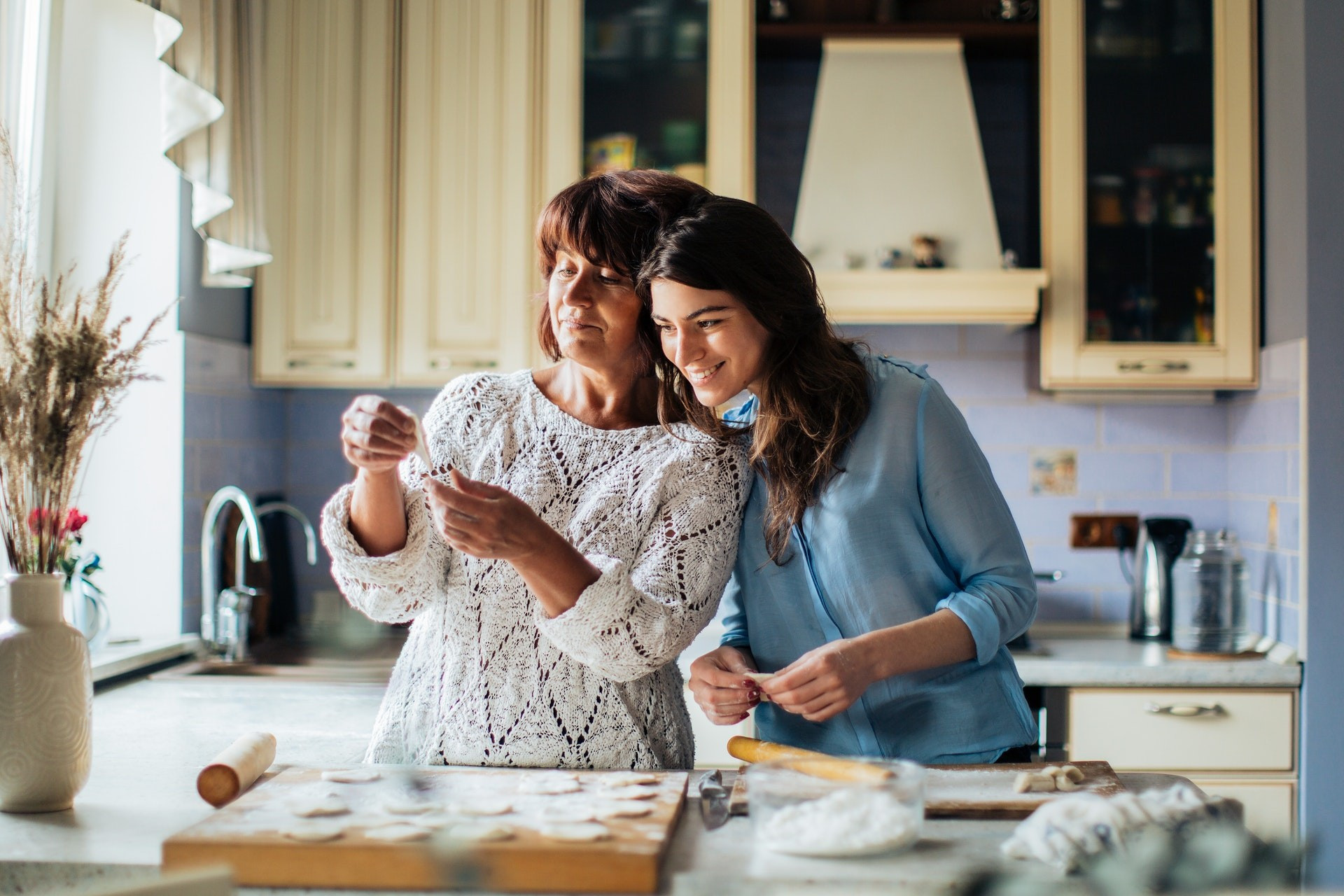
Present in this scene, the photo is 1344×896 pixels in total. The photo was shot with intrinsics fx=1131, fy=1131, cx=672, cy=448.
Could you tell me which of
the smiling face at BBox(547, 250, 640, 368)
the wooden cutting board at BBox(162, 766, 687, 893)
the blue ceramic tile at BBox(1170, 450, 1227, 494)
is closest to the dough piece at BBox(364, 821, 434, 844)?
the wooden cutting board at BBox(162, 766, 687, 893)

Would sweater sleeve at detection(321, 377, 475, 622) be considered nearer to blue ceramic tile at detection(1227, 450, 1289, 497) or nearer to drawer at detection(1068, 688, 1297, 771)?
drawer at detection(1068, 688, 1297, 771)

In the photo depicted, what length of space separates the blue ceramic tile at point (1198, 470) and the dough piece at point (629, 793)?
217 centimetres

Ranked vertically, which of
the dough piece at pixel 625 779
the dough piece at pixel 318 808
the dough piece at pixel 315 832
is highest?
the dough piece at pixel 315 832

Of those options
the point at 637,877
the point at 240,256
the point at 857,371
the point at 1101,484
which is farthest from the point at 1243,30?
the point at 637,877

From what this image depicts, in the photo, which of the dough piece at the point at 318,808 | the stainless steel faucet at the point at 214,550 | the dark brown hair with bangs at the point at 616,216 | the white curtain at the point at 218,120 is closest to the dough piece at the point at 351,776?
the dough piece at the point at 318,808

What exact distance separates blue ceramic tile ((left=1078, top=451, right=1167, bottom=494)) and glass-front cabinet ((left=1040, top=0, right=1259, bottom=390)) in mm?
296

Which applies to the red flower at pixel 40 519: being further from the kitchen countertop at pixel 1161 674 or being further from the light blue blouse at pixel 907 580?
the kitchen countertop at pixel 1161 674

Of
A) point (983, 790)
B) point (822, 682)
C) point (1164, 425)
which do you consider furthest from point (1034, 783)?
point (1164, 425)

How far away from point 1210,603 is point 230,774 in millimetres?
2091

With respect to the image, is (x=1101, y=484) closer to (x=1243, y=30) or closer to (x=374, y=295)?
(x=1243, y=30)

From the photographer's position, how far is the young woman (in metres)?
1.24

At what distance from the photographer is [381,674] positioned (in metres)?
2.28

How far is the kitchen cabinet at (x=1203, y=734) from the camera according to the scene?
228 cm

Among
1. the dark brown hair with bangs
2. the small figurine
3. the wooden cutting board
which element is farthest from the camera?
the small figurine
